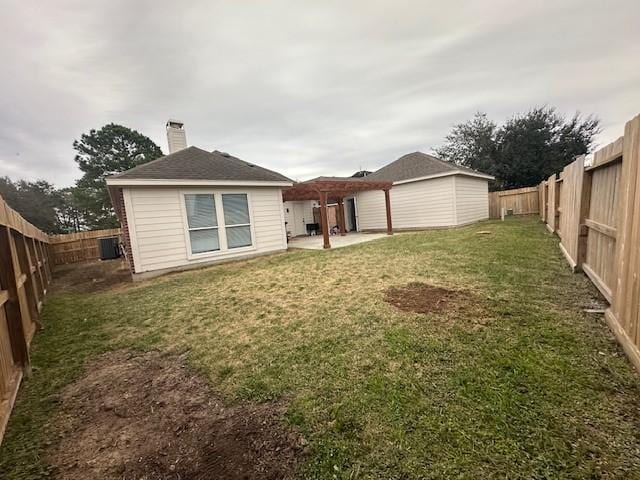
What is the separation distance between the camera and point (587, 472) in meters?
1.24

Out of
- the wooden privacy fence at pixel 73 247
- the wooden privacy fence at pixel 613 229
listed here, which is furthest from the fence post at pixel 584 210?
the wooden privacy fence at pixel 73 247

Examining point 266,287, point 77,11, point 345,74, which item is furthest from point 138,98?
point 266,287

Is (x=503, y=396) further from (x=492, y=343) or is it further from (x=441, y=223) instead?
(x=441, y=223)

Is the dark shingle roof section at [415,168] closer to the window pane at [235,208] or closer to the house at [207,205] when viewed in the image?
the house at [207,205]

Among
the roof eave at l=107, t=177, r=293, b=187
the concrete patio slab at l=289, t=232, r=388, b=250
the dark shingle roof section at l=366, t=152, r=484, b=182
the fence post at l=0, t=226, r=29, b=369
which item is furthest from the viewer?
the dark shingle roof section at l=366, t=152, r=484, b=182

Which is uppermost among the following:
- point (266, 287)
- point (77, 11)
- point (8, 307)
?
point (77, 11)

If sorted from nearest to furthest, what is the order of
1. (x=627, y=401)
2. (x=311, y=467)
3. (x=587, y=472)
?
(x=587, y=472), (x=311, y=467), (x=627, y=401)

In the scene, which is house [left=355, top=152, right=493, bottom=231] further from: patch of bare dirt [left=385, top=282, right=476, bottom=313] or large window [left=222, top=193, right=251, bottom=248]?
patch of bare dirt [left=385, top=282, right=476, bottom=313]

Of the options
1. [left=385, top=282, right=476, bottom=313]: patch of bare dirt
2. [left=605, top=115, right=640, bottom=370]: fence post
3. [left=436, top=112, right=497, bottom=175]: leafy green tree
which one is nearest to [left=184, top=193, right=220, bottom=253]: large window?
[left=385, top=282, right=476, bottom=313]: patch of bare dirt

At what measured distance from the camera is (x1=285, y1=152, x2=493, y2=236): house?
12.5 meters

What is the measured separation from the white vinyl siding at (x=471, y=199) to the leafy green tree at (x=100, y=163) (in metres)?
28.8

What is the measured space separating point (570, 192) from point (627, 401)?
4.95 metres

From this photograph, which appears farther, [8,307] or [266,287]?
[266,287]

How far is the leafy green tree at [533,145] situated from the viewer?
19344mm
